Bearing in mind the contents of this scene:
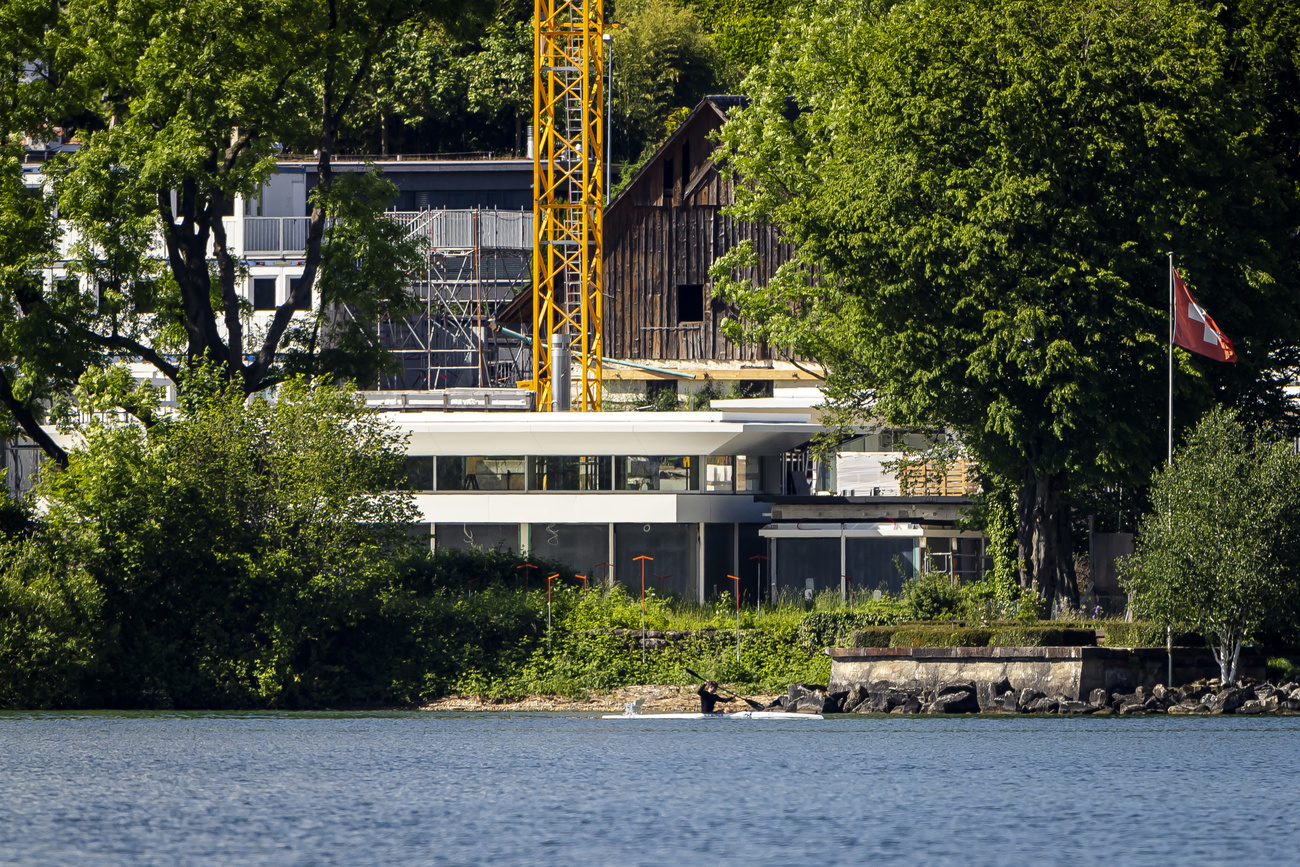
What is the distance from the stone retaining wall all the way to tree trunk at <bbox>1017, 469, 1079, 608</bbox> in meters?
5.14

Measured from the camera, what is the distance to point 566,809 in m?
28.3

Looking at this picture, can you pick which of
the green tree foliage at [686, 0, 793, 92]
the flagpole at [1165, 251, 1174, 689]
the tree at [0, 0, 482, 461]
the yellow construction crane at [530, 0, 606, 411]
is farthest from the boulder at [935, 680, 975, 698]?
the green tree foliage at [686, 0, 793, 92]

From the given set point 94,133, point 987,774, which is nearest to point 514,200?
point 94,133

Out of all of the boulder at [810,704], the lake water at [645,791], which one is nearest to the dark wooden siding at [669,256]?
the boulder at [810,704]

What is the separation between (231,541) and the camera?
153 ft

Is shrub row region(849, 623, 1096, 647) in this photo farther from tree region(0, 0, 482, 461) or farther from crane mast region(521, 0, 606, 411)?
crane mast region(521, 0, 606, 411)

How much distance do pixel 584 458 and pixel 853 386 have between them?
27.0ft

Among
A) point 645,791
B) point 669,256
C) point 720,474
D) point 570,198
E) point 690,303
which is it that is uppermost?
point 570,198

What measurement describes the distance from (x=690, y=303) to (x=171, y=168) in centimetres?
3026

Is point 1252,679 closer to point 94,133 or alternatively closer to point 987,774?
point 987,774

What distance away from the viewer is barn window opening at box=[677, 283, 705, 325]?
73.9 meters

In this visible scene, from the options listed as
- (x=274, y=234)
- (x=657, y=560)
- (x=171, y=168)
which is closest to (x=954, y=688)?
(x=657, y=560)

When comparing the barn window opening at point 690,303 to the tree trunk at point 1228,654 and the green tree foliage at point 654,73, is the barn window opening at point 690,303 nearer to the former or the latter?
the green tree foliage at point 654,73

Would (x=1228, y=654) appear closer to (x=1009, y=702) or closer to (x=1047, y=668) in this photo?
(x=1047, y=668)
